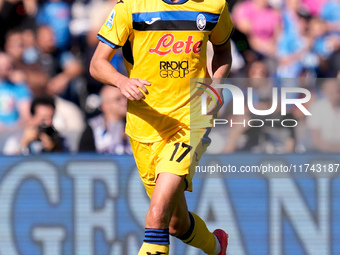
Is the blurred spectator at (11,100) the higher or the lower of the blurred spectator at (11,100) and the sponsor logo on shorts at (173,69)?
the higher

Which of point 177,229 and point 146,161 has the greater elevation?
point 146,161

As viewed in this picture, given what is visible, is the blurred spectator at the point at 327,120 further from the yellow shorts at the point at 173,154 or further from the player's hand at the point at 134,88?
the player's hand at the point at 134,88

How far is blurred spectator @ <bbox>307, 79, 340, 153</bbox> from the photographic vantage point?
23.1ft

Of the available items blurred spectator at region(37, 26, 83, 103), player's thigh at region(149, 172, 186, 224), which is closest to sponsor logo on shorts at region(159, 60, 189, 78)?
player's thigh at region(149, 172, 186, 224)

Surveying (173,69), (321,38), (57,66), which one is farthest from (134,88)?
(321,38)

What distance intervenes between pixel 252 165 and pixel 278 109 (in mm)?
1077

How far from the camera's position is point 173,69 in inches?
188

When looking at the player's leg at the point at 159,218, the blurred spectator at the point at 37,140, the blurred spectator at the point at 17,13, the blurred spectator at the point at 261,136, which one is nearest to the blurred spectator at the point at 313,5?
the blurred spectator at the point at 261,136

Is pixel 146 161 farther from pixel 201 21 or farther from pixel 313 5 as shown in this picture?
pixel 313 5

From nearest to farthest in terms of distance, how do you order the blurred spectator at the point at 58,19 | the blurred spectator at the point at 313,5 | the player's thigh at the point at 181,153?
the player's thigh at the point at 181,153, the blurred spectator at the point at 58,19, the blurred spectator at the point at 313,5

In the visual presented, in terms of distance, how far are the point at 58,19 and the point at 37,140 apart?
2238 millimetres

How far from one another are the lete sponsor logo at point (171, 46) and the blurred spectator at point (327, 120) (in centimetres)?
271

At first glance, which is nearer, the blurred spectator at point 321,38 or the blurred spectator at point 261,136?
the blurred spectator at point 261,136

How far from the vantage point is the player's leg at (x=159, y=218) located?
14.8 ft
